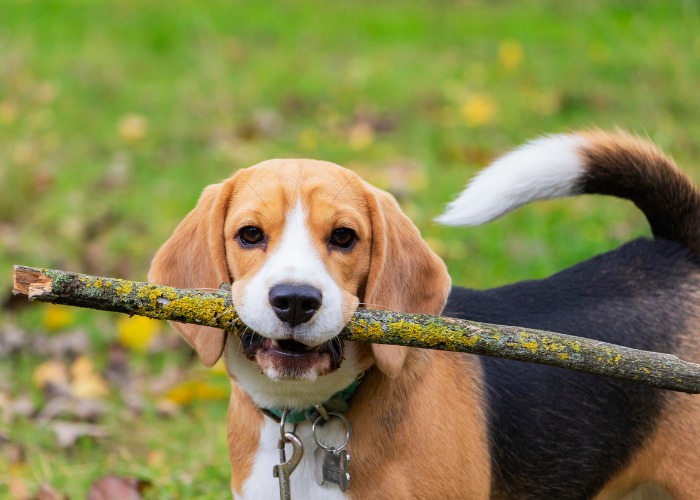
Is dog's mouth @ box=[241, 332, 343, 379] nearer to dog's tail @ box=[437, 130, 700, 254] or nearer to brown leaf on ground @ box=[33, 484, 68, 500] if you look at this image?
dog's tail @ box=[437, 130, 700, 254]

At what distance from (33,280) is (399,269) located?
1115mm

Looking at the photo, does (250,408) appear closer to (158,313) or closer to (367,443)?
(367,443)

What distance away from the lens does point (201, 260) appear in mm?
3135

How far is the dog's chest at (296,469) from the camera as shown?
301cm

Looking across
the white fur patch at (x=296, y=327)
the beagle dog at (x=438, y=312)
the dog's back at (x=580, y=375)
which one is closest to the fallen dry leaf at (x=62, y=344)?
the beagle dog at (x=438, y=312)

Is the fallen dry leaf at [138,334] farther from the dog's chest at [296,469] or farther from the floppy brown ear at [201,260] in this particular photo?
the dog's chest at [296,469]

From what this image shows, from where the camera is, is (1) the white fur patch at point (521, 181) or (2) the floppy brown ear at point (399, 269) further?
(1) the white fur patch at point (521, 181)

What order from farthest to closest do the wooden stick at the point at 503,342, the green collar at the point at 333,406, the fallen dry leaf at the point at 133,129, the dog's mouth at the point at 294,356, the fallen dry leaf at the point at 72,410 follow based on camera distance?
the fallen dry leaf at the point at 133,129, the fallen dry leaf at the point at 72,410, the green collar at the point at 333,406, the dog's mouth at the point at 294,356, the wooden stick at the point at 503,342

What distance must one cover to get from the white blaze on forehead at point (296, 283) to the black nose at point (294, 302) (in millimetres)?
15

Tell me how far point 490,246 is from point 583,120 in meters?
2.28

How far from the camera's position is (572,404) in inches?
133

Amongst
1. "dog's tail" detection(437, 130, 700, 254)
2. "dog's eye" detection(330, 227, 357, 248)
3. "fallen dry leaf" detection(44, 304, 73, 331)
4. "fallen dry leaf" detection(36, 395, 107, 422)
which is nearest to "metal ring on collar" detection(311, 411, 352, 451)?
"dog's eye" detection(330, 227, 357, 248)

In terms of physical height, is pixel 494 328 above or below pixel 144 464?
above

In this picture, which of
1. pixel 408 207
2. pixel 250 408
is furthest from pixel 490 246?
pixel 250 408
